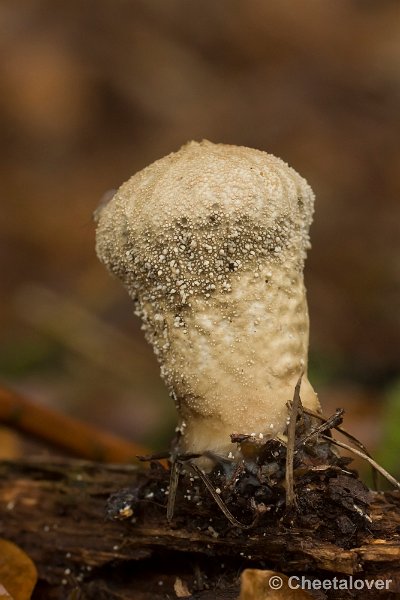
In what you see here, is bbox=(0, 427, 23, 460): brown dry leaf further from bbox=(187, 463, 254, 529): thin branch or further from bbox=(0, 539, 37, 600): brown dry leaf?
bbox=(187, 463, 254, 529): thin branch

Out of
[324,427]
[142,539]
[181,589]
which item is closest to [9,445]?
[142,539]

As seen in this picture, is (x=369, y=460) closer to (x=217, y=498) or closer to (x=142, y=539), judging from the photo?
(x=217, y=498)

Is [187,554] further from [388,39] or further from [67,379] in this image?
[388,39]

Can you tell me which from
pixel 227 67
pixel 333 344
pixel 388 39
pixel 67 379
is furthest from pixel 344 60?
pixel 67 379

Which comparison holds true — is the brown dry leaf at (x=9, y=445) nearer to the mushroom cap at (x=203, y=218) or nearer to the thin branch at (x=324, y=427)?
the mushroom cap at (x=203, y=218)

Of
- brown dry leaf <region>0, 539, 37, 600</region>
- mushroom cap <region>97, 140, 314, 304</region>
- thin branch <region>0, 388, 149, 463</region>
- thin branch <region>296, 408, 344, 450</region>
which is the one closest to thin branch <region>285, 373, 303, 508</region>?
thin branch <region>296, 408, 344, 450</region>
